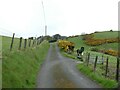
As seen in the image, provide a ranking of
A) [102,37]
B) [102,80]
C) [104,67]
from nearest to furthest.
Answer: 1. [102,80]
2. [104,67]
3. [102,37]

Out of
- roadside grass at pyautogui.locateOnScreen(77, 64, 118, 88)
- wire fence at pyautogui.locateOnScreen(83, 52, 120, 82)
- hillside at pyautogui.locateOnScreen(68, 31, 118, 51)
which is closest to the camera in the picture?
roadside grass at pyautogui.locateOnScreen(77, 64, 118, 88)

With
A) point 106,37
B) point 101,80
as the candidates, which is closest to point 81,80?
point 101,80

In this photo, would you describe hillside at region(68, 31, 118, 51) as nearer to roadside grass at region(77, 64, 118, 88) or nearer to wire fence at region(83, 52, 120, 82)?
wire fence at region(83, 52, 120, 82)

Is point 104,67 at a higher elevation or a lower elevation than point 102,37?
lower

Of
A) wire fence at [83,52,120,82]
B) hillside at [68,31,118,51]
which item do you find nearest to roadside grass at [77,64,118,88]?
wire fence at [83,52,120,82]

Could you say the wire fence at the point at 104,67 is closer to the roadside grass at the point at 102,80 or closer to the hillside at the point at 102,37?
the roadside grass at the point at 102,80

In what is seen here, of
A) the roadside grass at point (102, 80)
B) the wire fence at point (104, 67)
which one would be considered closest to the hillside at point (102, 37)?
the wire fence at point (104, 67)

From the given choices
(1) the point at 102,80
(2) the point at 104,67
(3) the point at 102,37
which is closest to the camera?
(1) the point at 102,80

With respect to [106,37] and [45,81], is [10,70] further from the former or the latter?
[106,37]

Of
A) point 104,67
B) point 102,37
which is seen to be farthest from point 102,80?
point 102,37

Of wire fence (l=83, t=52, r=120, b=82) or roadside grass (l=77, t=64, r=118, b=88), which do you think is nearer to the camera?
roadside grass (l=77, t=64, r=118, b=88)

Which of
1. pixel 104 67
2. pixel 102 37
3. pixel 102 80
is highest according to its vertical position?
pixel 102 37

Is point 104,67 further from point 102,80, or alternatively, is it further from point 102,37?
point 102,37

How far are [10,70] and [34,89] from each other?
1831 mm
